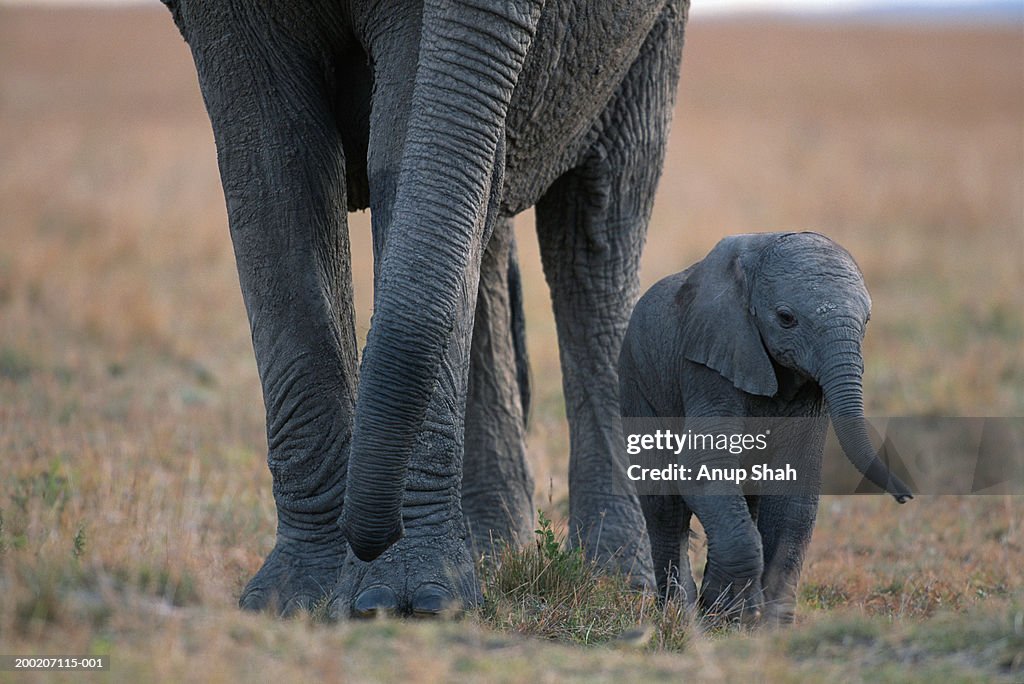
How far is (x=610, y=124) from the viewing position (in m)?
7.04

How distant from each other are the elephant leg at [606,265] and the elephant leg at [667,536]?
0.53 metres

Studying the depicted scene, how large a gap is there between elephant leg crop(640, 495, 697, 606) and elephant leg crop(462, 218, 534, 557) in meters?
0.77

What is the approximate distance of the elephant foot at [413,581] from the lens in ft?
15.8

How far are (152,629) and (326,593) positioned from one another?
1.42 m

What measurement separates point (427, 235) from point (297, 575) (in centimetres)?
151

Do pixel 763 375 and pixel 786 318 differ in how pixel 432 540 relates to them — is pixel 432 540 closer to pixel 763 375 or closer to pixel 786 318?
pixel 763 375

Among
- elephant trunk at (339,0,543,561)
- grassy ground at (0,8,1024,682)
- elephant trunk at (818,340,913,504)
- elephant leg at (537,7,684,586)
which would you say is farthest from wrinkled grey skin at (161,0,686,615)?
elephant trunk at (818,340,913,504)

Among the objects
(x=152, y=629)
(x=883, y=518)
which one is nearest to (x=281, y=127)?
(x=152, y=629)

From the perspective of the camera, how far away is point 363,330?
561 centimetres

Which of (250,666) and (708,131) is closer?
(250,666)

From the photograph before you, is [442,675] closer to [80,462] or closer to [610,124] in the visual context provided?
[610,124]

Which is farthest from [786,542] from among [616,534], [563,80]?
[563,80]

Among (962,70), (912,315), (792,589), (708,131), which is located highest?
(962,70)

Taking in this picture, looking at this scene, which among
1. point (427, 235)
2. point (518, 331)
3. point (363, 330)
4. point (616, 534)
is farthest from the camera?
point (518, 331)
